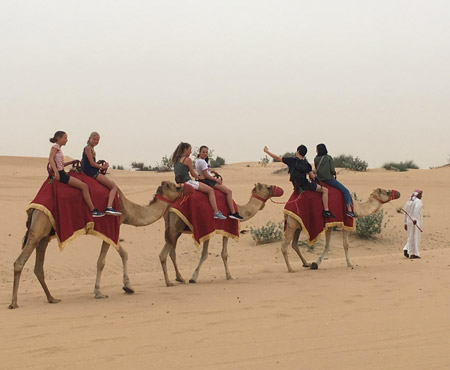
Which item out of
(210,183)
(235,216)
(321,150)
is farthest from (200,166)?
(321,150)

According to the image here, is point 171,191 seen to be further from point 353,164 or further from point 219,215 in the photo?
point 353,164

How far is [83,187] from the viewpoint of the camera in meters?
9.62

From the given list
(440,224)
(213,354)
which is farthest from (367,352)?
(440,224)

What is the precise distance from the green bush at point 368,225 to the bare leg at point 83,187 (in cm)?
1079

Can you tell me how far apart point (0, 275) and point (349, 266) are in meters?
7.88

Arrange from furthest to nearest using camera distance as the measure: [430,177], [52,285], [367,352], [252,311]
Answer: [430,177], [52,285], [252,311], [367,352]

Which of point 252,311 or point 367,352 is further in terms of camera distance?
point 252,311

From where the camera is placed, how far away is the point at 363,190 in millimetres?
25594

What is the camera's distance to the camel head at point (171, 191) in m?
10.9

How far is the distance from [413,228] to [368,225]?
13.6 ft

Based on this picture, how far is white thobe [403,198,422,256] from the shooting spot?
14.5 meters

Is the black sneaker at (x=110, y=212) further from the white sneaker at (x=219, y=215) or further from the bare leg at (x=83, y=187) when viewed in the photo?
the white sneaker at (x=219, y=215)

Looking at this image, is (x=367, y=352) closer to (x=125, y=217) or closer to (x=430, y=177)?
(x=125, y=217)

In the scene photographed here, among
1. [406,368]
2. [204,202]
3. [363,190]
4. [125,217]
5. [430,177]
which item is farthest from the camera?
[430,177]
